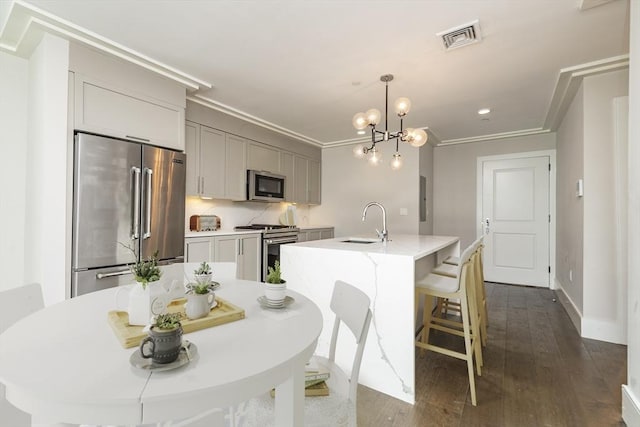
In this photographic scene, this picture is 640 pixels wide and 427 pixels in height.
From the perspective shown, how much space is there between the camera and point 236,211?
14.5 ft

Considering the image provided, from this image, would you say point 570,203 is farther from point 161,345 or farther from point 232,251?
point 161,345

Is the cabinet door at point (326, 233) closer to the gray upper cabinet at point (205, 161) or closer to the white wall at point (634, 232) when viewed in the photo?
the gray upper cabinet at point (205, 161)

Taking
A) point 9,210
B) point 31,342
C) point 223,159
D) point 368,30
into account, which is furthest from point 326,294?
point 9,210

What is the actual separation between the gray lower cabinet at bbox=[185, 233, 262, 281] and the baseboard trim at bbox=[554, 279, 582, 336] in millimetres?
3458

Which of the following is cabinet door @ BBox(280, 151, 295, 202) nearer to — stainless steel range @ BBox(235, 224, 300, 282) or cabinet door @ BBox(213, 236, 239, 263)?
stainless steel range @ BBox(235, 224, 300, 282)

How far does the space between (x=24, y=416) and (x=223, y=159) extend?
311 cm

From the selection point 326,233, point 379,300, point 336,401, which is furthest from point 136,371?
point 326,233

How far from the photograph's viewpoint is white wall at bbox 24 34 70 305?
2107 mm

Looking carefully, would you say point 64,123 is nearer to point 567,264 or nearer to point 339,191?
point 339,191

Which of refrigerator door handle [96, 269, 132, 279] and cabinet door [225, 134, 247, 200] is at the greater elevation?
cabinet door [225, 134, 247, 200]

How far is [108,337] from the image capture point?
2.90 ft

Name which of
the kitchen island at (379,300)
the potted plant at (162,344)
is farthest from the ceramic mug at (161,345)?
the kitchen island at (379,300)

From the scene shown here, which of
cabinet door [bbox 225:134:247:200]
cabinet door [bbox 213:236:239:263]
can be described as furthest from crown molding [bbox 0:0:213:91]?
cabinet door [bbox 213:236:239:263]

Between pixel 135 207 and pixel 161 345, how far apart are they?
2129mm
